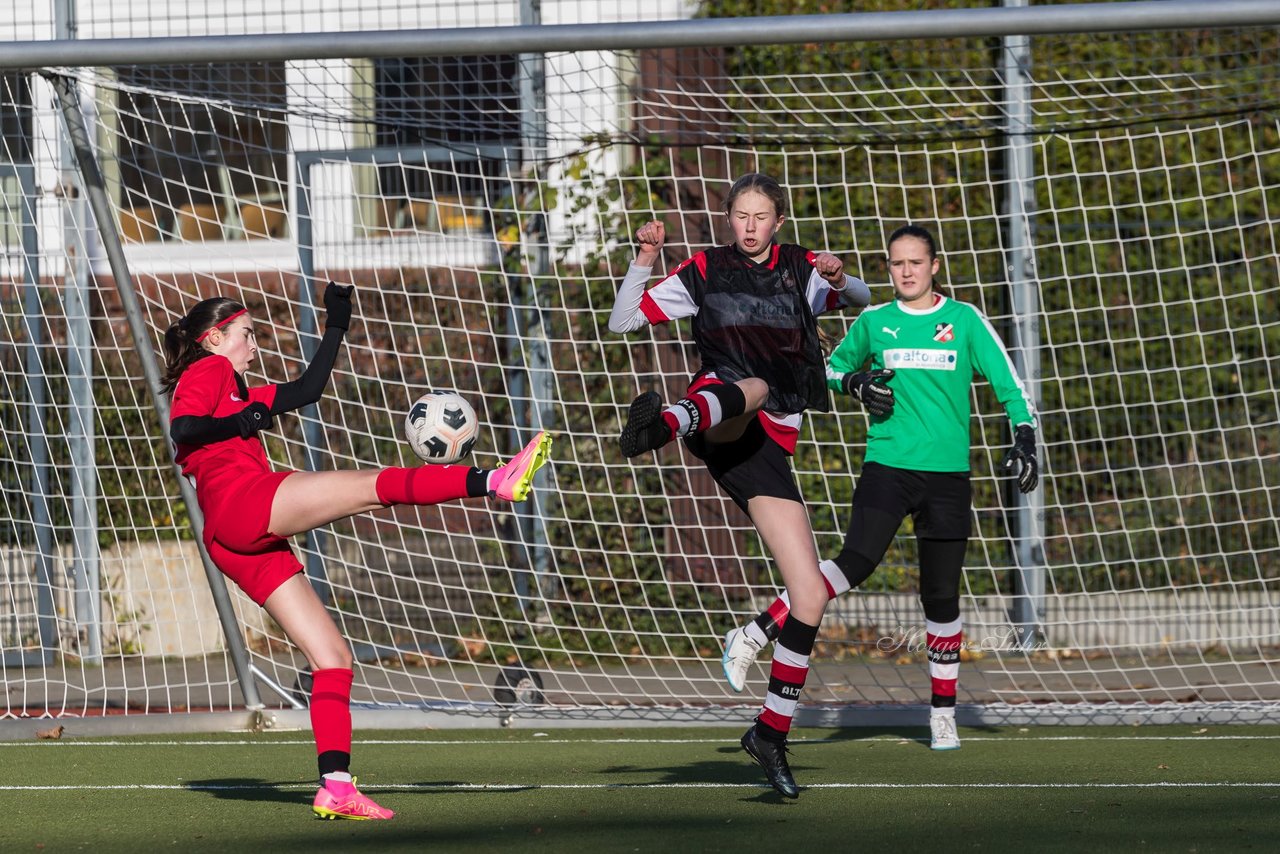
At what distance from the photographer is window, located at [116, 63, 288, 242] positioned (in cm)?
830

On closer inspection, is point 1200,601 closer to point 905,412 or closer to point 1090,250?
point 1090,250

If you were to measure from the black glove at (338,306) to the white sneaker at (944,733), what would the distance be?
2.87m

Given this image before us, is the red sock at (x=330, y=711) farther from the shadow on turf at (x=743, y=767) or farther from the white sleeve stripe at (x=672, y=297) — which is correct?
the white sleeve stripe at (x=672, y=297)

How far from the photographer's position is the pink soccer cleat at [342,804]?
4.41 metres

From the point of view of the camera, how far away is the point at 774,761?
470 centimetres

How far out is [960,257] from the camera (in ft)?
29.5

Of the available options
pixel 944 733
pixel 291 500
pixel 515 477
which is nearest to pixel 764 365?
pixel 515 477

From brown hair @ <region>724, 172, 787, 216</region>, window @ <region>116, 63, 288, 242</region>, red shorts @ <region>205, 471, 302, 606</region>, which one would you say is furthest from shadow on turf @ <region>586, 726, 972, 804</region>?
window @ <region>116, 63, 288, 242</region>

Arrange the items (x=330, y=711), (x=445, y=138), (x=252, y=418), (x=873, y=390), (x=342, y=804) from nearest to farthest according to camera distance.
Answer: (x=342, y=804), (x=330, y=711), (x=252, y=418), (x=873, y=390), (x=445, y=138)

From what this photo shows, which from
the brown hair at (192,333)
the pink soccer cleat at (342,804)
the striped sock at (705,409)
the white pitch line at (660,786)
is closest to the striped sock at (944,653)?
the white pitch line at (660,786)

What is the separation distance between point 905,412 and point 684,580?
299 cm

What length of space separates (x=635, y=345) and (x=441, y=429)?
12.9 ft

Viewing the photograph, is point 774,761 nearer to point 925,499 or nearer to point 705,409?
point 705,409

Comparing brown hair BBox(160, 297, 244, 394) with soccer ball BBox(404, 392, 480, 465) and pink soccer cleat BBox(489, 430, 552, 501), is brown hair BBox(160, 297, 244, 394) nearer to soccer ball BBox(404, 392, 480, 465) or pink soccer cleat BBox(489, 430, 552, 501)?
soccer ball BBox(404, 392, 480, 465)
